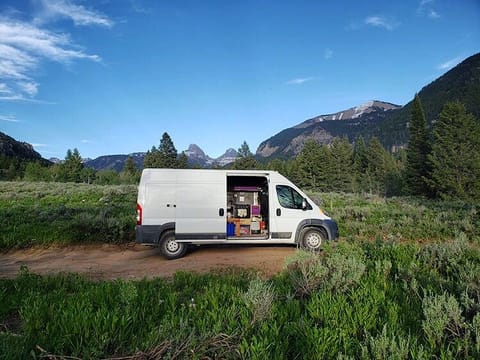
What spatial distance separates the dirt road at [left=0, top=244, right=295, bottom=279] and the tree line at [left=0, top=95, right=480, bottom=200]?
141 ft

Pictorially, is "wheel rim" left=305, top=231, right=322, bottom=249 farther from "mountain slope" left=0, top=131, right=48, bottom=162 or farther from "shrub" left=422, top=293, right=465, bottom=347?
"mountain slope" left=0, top=131, right=48, bottom=162

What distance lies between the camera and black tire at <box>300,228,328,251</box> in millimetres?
9953

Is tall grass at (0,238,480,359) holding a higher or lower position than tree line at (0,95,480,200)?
lower

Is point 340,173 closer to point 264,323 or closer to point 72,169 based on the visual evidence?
point 72,169

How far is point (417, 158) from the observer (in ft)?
169

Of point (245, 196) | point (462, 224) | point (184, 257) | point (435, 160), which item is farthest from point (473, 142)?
point (184, 257)

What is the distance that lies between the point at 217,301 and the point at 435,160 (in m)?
51.4

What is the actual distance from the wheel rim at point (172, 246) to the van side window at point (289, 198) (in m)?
3.51

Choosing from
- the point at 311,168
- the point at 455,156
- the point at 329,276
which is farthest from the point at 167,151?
the point at 329,276

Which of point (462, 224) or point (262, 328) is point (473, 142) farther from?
point (262, 328)

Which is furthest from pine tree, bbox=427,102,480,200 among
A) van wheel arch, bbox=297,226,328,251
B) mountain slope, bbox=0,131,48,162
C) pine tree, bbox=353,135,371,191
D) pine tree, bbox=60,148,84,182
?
mountain slope, bbox=0,131,48,162

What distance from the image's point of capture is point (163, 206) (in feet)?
31.0

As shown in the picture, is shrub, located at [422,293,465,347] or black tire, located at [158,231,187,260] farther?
black tire, located at [158,231,187,260]

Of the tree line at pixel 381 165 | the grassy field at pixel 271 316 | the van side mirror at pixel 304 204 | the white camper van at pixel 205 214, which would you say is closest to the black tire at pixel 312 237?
the white camper van at pixel 205 214
